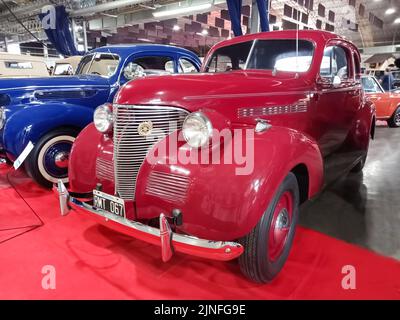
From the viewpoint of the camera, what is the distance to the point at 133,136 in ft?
6.35

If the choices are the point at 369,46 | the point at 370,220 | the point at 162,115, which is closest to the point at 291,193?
the point at 162,115

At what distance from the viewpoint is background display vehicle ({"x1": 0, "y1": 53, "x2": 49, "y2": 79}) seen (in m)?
5.88

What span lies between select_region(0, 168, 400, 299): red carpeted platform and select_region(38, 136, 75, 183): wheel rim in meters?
0.91

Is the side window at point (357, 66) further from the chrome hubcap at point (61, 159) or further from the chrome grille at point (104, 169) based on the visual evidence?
the chrome hubcap at point (61, 159)

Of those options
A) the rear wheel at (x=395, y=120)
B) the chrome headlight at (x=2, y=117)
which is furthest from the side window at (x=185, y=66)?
the rear wheel at (x=395, y=120)

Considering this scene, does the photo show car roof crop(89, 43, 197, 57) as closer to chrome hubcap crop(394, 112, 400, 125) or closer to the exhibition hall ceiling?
the exhibition hall ceiling

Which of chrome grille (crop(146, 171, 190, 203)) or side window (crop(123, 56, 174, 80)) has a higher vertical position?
side window (crop(123, 56, 174, 80))

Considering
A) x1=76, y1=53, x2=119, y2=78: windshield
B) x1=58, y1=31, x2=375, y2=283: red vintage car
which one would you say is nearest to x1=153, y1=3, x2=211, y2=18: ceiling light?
x1=76, y1=53, x2=119, y2=78: windshield

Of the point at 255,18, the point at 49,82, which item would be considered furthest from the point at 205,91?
the point at 255,18

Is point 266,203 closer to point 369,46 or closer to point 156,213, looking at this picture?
point 156,213

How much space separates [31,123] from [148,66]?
6.58 ft

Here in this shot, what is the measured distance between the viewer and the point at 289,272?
6.76ft

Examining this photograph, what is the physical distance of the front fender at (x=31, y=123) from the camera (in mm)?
3293
